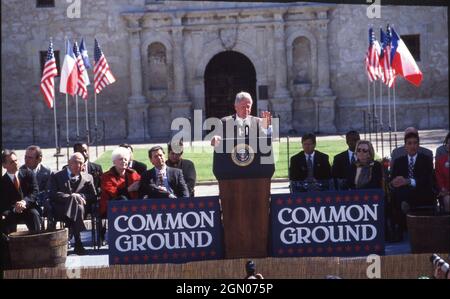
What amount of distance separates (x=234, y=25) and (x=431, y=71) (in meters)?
7.78

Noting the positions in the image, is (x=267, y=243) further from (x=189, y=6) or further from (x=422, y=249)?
(x=189, y=6)

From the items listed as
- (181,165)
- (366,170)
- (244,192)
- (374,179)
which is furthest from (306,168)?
(244,192)

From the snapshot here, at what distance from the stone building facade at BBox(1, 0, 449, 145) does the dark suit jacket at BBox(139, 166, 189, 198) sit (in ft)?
71.5

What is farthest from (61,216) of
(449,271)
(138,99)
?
(138,99)

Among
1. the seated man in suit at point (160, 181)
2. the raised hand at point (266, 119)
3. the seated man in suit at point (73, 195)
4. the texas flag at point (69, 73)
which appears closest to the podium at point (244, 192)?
the raised hand at point (266, 119)

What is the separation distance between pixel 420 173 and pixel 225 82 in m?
22.7

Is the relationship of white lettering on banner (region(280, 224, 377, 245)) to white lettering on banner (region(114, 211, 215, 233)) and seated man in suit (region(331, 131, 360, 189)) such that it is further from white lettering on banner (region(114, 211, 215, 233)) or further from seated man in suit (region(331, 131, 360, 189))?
seated man in suit (region(331, 131, 360, 189))

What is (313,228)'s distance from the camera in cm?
1015

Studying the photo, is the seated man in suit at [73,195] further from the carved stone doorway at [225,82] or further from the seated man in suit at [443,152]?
the carved stone doorway at [225,82]

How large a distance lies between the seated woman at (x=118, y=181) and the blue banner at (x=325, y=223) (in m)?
2.77

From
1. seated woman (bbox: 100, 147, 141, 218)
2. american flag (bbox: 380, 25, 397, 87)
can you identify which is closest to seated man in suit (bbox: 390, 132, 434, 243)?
seated woman (bbox: 100, 147, 141, 218)

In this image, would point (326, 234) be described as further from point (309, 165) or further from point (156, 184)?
point (309, 165)

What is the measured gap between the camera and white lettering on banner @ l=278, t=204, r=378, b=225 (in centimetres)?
1015

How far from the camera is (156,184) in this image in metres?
12.0
